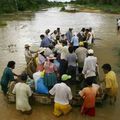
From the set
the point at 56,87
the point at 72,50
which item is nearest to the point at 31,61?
the point at 72,50

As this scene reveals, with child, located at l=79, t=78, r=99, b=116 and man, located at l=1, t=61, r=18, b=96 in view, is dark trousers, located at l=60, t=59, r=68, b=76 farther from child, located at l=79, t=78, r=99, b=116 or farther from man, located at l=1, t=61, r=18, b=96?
→ child, located at l=79, t=78, r=99, b=116

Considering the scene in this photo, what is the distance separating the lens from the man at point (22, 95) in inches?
387

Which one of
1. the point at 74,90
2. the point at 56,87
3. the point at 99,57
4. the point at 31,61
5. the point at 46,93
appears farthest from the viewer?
the point at 99,57

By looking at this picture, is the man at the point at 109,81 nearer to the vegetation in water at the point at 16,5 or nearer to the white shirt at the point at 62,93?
the white shirt at the point at 62,93

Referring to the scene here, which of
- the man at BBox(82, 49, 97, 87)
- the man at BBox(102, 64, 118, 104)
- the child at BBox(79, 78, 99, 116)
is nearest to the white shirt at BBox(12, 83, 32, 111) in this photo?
the child at BBox(79, 78, 99, 116)

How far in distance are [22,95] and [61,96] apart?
111 centimetres

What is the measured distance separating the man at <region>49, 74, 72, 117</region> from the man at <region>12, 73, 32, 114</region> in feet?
2.22

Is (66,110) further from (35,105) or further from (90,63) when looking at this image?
(90,63)

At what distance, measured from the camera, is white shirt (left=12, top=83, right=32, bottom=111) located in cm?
982

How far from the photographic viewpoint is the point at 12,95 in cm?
1049

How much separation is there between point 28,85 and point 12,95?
0.73 m

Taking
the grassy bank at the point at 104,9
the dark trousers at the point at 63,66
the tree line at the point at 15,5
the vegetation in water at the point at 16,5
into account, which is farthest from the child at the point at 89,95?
the grassy bank at the point at 104,9

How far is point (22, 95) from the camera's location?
9820 millimetres

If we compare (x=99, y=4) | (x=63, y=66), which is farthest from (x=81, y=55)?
(x=99, y=4)
